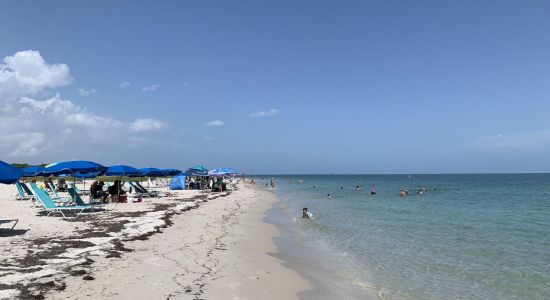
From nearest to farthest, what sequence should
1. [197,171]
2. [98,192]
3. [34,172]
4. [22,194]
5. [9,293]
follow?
[9,293]
[34,172]
[22,194]
[98,192]
[197,171]

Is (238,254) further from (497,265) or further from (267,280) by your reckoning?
(497,265)

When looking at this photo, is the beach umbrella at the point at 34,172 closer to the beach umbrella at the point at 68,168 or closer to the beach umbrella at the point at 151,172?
the beach umbrella at the point at 68,168

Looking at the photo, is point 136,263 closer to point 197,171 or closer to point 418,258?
point 418,258

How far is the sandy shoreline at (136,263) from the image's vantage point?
5.80 meters

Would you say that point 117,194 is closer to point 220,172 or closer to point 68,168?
point 68,168

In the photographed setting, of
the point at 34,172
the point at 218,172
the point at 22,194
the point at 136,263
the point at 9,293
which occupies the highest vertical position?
the point at 218,172

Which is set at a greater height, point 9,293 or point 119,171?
point 119,171

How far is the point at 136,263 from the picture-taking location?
745cm

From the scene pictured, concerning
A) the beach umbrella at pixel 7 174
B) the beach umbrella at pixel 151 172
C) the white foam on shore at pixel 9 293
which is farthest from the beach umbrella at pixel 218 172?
the white foam on shore at pixel 9 293

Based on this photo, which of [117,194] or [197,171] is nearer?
[117,194]

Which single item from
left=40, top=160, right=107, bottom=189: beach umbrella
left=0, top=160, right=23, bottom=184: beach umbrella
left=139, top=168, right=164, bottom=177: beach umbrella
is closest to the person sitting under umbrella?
left=139, top=168, right=164, bottom=177: beach umbrella

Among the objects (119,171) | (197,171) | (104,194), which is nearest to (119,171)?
(119,171)

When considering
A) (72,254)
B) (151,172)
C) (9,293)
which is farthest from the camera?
(151,172)

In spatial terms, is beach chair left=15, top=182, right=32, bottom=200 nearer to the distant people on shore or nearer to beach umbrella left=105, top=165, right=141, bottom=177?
the distant people on shore
